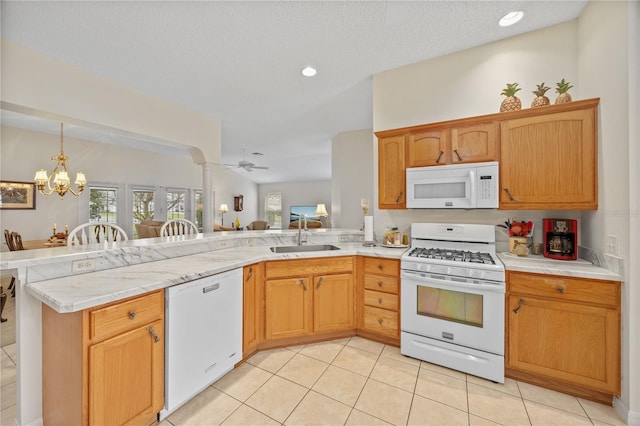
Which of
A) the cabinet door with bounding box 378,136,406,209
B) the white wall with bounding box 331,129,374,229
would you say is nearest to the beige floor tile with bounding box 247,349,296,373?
the cabinet door with bounding box 378,136,406,209

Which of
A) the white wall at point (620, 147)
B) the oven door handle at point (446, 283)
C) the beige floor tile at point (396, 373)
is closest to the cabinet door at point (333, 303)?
the beige floor tile at point (396, 373)

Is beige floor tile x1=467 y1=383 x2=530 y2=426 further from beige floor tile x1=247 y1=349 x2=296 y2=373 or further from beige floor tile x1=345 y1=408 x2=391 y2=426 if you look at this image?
beige floor tile x1=247 y1=349 x2=296 y2=373

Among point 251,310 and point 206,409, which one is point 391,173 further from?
point 206,409

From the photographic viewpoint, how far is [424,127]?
8.14ft

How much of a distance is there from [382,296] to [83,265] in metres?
2.25

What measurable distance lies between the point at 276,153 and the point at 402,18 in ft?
18.0

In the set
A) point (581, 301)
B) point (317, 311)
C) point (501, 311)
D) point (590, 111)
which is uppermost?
point (590, 111)

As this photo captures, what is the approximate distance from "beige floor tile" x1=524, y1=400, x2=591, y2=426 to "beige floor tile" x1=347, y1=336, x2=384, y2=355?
1058 millimetres

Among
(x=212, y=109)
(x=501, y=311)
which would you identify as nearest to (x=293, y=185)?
(x=212, y=109)

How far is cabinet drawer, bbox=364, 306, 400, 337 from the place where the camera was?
7.70 feet

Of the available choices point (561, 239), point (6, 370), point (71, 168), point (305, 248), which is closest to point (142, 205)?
point (71, 168)

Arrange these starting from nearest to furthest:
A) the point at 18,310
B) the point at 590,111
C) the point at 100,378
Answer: the point at 100,378, the point at 18,310, the point at 590,111

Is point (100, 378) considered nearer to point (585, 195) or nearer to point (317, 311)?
point (317, 311)

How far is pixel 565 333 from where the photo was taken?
174cm
